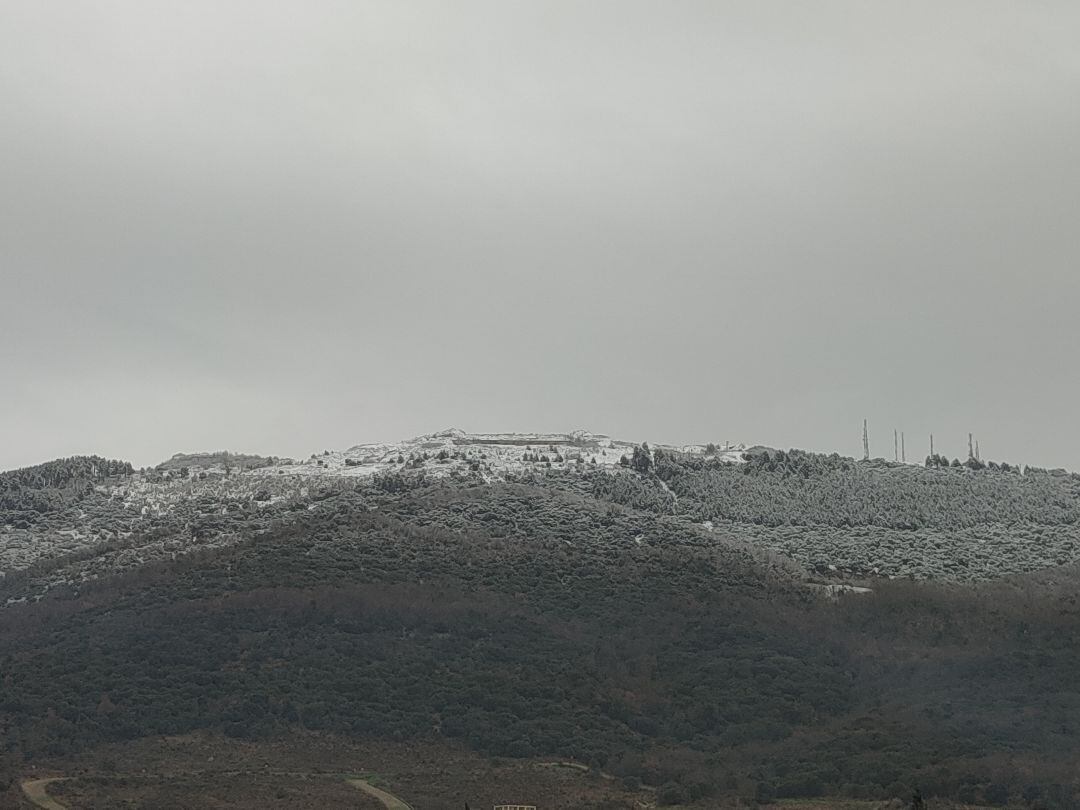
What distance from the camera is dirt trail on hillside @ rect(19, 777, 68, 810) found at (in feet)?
147

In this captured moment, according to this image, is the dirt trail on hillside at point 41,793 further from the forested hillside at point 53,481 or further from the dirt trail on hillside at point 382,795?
the forested hillside at point 53,481

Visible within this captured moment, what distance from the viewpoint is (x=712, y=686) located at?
202 ft

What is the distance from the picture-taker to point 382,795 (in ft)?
159

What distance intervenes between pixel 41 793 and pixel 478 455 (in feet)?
186

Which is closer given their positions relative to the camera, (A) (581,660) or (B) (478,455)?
(A) (581,660)

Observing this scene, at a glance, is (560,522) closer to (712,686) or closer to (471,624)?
(471,624)

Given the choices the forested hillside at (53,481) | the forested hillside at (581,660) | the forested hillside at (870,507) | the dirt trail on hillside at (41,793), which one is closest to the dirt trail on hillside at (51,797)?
the dirt trail on hillside at (41,793)

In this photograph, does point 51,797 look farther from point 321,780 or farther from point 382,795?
point 382,795

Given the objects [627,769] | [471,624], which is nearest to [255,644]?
[471,624]

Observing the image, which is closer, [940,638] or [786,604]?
[940,638]

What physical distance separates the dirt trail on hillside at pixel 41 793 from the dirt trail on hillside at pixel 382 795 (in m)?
9.66

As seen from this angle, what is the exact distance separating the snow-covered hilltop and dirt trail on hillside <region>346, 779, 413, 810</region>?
4632cm

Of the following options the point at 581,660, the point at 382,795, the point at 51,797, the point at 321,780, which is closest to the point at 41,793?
the point at 51,797

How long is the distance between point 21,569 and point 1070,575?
56.6 metres
